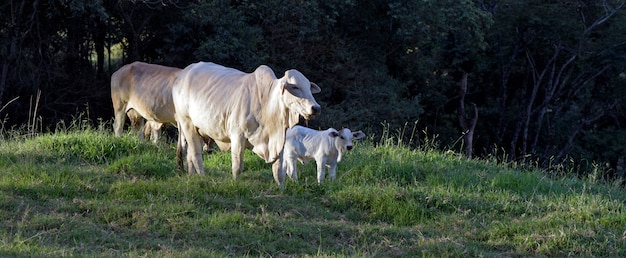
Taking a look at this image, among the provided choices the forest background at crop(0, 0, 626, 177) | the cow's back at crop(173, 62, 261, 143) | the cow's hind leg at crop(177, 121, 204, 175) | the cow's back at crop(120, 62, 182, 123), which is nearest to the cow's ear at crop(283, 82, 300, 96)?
the cow's back at crop(173, 62, 261, 143)

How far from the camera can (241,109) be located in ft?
28.0

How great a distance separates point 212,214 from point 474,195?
283 centimetres

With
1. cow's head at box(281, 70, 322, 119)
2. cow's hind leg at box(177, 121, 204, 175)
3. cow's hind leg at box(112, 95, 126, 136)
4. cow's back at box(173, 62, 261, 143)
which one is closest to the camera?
cow's head at box(281, 70, 322, 119)

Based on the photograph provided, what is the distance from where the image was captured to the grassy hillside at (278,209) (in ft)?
23.3

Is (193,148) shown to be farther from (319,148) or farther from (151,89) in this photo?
(151,89)

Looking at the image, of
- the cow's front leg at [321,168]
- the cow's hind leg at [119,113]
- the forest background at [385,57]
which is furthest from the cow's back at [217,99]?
the forest background at [385,57]

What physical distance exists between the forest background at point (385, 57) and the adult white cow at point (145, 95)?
7.62 ft

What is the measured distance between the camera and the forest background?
64.2ft

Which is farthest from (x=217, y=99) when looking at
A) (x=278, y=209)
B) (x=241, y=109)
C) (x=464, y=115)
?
(x=464, y=115)

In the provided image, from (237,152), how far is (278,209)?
787 mm

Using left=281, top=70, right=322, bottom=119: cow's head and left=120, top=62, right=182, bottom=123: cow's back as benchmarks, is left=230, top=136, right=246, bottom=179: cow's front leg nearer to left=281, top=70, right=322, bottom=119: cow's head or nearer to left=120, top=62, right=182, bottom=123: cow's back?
left=281, top=70, right=322, bottom=119: cow's head

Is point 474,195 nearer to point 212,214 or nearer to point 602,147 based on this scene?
point 212,214

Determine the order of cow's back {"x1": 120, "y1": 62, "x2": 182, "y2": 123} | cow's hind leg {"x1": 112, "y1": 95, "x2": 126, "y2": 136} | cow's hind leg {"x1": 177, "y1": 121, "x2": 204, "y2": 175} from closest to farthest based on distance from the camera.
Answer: cow's hind leg {"x1": 177, "y1": 121, "x2": 204, "y2": 175} → cow's back {"x1": 120, "y1": 62, "x2": 182, "y2": 123} → cow's hind leg {"x1": 112, "y1": 95, "x2": 126, "y2": 136}

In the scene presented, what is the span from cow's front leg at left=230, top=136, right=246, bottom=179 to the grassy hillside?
4.6 inches
